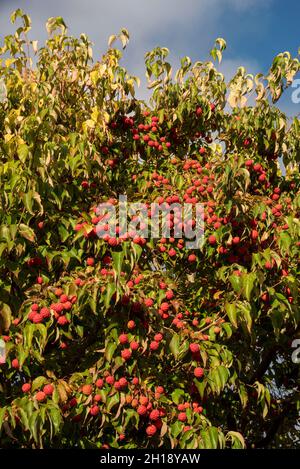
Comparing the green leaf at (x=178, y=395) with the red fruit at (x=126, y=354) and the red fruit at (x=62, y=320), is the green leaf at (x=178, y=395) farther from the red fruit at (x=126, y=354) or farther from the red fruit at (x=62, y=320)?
the red fruit at (x=62, y=320)

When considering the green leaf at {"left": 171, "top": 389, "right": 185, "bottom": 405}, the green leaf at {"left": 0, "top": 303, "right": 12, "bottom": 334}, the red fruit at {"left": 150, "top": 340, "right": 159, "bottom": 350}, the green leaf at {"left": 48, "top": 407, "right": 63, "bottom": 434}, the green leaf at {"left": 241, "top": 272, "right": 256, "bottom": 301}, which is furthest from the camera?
the green leaf at {"left": 171, "top": 389, "right": 185, "bottom": 405}

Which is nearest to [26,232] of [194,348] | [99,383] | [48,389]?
[48,389]

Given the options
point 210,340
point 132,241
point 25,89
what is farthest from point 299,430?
point 25,89

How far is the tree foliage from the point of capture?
546 centimetres

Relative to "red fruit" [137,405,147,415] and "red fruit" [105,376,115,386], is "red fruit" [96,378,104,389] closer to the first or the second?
"red fruit" [105,376,115,386]

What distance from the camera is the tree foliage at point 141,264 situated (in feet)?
17.9

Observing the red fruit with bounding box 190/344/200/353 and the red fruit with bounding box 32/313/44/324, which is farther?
the red fruit with bounding box 190/344/200/353

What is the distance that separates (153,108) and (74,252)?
346cm

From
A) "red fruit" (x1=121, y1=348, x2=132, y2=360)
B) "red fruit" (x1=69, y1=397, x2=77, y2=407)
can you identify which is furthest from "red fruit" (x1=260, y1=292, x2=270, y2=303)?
"red fruit" (x1=69, y1=397, x2=77, y2=407)

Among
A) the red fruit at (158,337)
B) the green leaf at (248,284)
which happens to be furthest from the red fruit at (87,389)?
the green leaf at (248,284)

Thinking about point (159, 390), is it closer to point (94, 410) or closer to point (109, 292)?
point (94, 410)

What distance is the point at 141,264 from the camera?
6.74 meters
